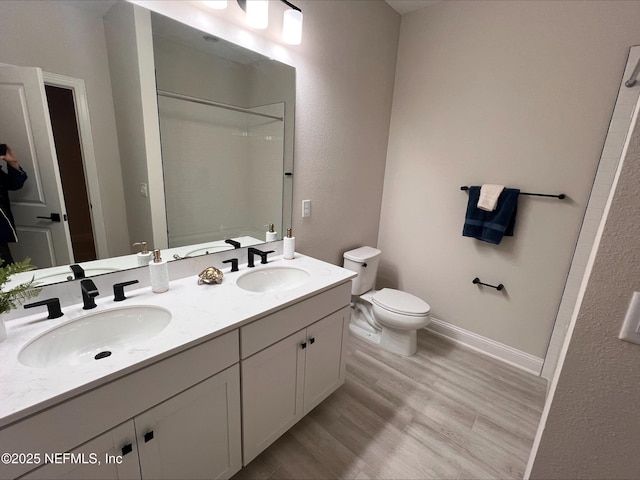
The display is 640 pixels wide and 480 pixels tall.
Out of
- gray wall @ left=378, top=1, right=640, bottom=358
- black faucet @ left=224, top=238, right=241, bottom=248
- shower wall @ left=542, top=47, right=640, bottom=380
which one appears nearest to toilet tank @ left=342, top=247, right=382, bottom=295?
gray wall @ left=378, top=1, right=640, bottom=358

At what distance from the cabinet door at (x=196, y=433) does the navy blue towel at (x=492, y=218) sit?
6.13 ft

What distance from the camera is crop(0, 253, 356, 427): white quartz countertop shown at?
2.26 ft

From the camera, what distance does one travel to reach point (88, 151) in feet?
3.60

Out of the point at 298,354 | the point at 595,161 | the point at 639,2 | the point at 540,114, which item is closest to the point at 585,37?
the point at 639,2

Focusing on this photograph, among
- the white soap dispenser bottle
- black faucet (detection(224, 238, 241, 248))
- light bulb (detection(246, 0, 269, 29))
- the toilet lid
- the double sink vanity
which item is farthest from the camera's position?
the toilet lid

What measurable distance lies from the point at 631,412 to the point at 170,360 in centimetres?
121

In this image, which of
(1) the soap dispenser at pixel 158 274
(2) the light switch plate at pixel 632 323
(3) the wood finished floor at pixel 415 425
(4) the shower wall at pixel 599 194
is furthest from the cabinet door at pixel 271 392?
(4) the shower wall at pixel 599 194

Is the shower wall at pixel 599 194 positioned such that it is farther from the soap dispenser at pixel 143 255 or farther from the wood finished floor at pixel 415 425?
the soap dispenser at pixel 143 255

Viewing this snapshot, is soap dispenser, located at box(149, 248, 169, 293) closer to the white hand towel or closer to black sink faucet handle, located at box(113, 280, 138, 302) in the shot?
black sink faucet handle, located at box(113, 280, 138, 302)

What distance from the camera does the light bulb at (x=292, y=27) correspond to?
149cm

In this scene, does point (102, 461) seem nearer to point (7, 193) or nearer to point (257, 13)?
point (7, 193)

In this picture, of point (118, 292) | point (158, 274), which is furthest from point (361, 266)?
point (118, 292)

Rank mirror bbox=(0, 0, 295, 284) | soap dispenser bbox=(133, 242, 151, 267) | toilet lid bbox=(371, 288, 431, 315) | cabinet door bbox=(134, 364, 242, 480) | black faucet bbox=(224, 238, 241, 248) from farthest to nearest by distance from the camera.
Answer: toilet lid bbox=(371, 288, 431, 315), black faucet bbox=(224, 238, 241, 248), soap dispenser bbox=(133, 242, 151, 267), mirror bbox=(0, 0, 295, 284), cabinet door bbox=(134, 364, 242, 480)

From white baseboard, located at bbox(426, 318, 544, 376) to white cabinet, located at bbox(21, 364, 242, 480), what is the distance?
1.93 m
